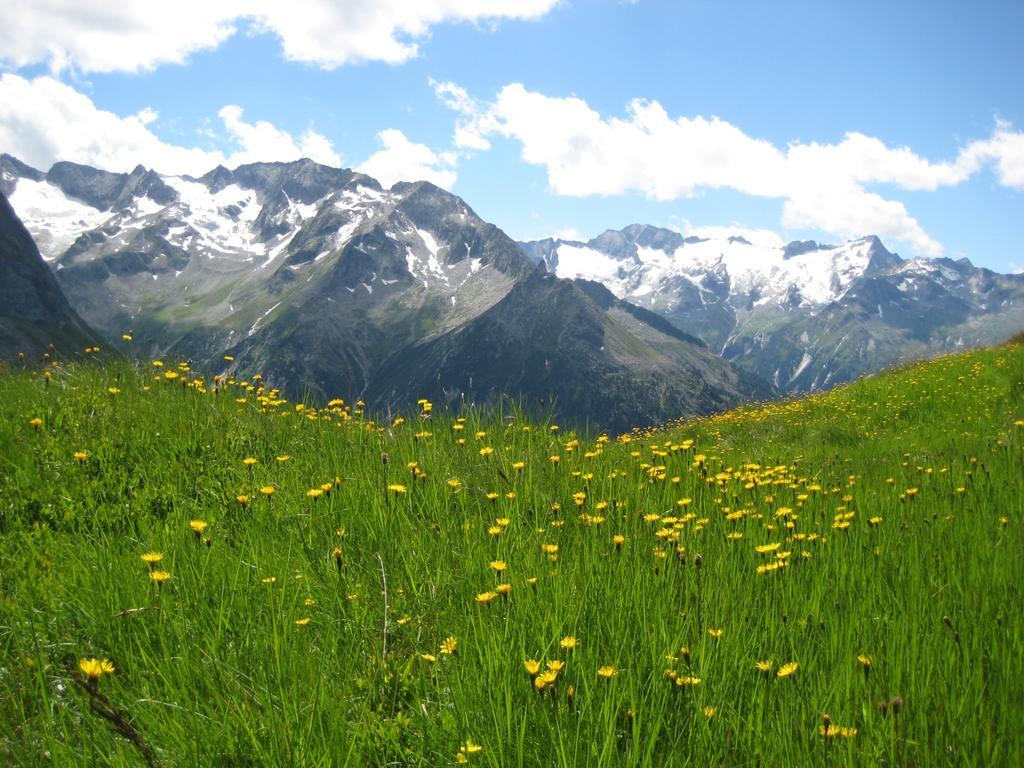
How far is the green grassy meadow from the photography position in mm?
2490

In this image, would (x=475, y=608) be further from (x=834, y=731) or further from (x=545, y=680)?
(x=834, y=731)

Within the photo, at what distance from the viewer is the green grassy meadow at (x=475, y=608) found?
249cm

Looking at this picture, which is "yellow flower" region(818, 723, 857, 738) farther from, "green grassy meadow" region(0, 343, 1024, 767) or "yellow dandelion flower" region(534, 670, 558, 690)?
"yellow dandelion flower" region(534, 670, 558, 690)

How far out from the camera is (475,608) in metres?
3.47

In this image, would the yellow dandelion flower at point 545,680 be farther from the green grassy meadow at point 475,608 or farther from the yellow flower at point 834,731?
the yellow flower at point 834,731

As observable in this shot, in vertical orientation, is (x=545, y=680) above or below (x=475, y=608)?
above

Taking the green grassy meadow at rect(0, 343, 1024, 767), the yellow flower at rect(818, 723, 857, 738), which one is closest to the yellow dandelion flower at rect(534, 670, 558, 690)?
the green grassy meadow at rect(0, 343, 1024, 767)

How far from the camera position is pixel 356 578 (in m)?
4.06

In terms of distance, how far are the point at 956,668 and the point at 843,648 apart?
17.8 inches

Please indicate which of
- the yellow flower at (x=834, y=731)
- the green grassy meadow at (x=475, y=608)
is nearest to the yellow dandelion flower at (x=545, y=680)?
the green grassy meadow at (x=475, y=608)

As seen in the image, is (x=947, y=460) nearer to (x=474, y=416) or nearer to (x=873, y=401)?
(x=474, y=416)

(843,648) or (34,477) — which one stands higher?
(843,648)

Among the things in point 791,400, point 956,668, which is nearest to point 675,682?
point 956,668

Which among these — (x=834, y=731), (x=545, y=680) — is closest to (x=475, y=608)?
(x=545, y=680)
